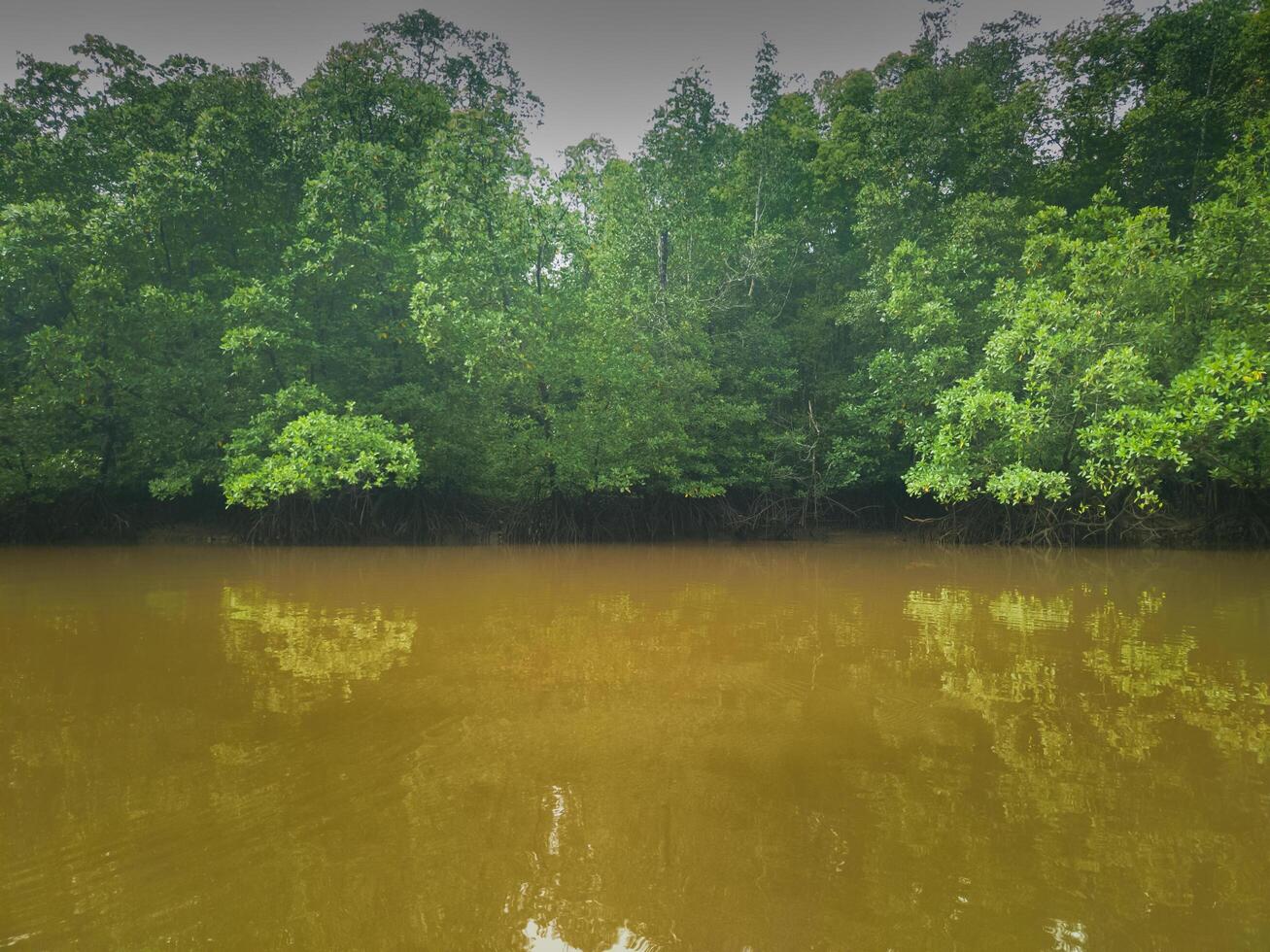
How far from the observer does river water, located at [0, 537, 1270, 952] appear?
5.68 ft

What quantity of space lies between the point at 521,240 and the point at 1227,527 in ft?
45.6

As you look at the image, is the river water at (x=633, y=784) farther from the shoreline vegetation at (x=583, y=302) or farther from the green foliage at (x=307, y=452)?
the shoreline vegetation at (x=583, y=302)

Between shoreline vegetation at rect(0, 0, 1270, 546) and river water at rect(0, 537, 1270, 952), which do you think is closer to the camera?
river water at rect(0, 537, 1270, 952)

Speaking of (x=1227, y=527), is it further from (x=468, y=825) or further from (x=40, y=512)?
(x=40, y=512)

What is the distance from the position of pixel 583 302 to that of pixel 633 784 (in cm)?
1254

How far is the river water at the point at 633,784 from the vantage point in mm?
1732

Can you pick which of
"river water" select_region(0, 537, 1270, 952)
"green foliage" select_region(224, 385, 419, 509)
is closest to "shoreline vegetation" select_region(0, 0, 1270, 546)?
"green foliage" select_region(224, 385, 419, 509)

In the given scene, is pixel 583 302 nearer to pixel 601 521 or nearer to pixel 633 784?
pixel 601 521

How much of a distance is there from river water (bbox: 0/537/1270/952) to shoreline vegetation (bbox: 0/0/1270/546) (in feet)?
24.1

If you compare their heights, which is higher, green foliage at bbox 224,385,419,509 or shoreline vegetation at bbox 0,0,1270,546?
shoreline vegetation at bbox 0,0,1270,546

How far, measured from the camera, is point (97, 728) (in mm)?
2988

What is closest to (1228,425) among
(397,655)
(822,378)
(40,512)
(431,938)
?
(822,378)

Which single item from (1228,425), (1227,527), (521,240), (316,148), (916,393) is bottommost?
(1227,527)

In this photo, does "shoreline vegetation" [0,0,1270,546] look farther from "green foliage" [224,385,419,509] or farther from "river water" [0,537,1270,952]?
"river water" [0,537,1270,952]
